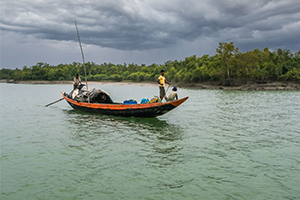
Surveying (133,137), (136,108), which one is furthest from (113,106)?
(133,137)

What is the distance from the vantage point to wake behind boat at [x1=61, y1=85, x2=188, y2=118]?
1449 centimetres

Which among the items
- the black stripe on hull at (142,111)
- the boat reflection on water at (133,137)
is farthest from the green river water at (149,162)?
the black stripe on hull at (142,111)

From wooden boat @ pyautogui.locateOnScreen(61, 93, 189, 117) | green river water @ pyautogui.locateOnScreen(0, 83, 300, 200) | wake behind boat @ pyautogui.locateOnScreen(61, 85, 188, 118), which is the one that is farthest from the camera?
wake behind boat @ pyautogui.locateOnScreen(61, 85, 188, 118)

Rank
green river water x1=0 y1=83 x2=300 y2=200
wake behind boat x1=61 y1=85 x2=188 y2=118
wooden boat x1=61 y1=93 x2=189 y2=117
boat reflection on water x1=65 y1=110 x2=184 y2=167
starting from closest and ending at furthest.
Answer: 1. green river water x1=0 y1=83 x2=300 y2=200
2. boat reflection on water x1=65 y1=110 x2=184 y2=167
3. wooden boat x1=61 y1=93 x2=189 y2=117
4. wake behind boat x1=61 y1=85 x2=188 y2=118

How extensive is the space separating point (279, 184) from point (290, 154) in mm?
3052

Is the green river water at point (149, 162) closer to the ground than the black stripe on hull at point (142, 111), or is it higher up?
closer to the ground

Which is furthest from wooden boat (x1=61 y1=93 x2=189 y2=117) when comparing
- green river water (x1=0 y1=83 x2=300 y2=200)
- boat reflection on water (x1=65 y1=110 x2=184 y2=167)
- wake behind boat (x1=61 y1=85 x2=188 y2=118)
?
green river water (x1=0 y1=83 x2=300 y2=200)

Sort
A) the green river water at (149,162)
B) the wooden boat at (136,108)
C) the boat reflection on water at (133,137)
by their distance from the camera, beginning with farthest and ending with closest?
1. the wooden boat at (136,108)
2. the boat reflection on water at (133,137)
3. the green river water at (149,162)

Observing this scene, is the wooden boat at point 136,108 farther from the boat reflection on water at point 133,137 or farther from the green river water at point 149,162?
the green river water at point 149,162

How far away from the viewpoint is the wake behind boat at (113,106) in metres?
14.5

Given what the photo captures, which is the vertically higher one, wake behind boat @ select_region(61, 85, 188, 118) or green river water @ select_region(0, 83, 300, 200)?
wake behind boat @ select_region(61, 85, 188, 118)

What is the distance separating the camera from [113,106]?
52.3 feet

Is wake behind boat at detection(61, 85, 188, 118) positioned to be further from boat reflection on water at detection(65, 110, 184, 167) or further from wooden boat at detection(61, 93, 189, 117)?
boat reflection on water at detection(65, 110, 184, 167)

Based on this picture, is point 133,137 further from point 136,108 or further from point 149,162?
point 136,108
